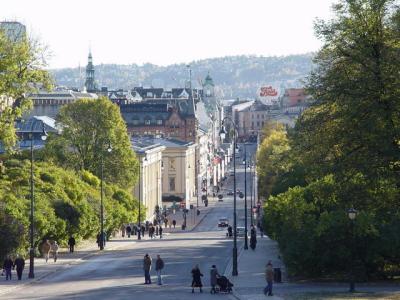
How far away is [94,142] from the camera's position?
108m

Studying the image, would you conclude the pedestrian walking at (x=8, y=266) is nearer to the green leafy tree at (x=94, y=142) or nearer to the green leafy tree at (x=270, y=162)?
the green leafy tree at (x=94, y=142)

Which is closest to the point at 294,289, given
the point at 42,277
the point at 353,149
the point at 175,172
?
the point at 353,149

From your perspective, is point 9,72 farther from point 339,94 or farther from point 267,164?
point 267,164

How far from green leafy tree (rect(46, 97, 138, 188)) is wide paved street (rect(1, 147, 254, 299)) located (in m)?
15.2

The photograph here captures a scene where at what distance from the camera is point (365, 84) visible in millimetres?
47469

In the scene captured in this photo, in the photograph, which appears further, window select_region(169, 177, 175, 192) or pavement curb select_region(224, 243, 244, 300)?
window select_region(169, 177, 175, 192)

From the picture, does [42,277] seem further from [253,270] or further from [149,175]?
[149,175]

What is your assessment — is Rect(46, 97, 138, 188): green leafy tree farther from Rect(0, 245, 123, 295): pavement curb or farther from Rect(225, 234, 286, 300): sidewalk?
Rect(0, 245, 123, 295): pavement curb

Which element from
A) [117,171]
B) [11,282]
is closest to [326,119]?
[11,282]

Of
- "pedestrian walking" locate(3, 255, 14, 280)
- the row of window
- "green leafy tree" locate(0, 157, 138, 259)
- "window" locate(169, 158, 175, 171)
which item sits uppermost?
the row of window

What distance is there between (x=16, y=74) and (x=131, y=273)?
40.4ft

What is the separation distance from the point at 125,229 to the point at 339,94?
62.2m

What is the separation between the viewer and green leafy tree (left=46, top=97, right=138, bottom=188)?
106500 mm

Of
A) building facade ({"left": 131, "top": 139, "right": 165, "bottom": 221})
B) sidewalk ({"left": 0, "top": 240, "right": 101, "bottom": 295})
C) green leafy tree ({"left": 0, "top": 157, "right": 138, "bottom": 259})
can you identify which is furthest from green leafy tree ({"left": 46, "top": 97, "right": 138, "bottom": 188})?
building facade ({"left": 131, "top": 139, "right": 165, "bottom": 221})
